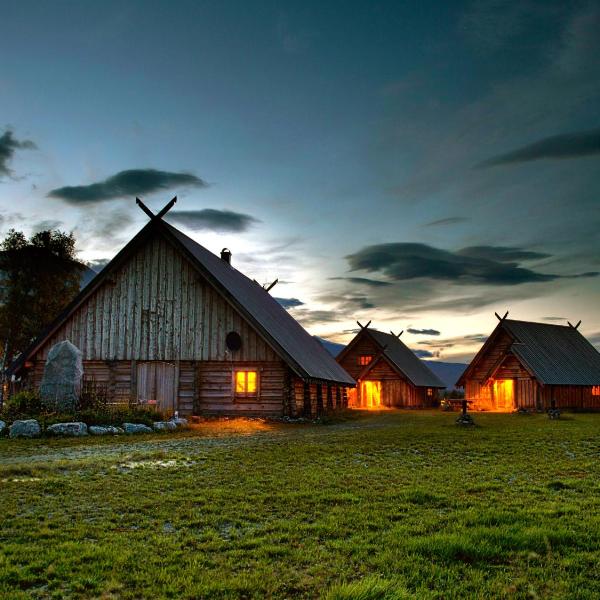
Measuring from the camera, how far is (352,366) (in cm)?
6088

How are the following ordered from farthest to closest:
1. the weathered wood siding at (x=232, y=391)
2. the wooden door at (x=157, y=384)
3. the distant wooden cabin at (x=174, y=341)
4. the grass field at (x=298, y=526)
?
the wooden door at (x=157, y=384), the distant wooden cabin at (x=174, y=341), the weathered wood siding at (x=232, y=391), the grass field at (x=298, y=526)

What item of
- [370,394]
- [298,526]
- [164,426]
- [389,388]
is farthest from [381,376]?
[298,526]

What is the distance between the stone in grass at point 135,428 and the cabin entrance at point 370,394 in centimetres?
3713

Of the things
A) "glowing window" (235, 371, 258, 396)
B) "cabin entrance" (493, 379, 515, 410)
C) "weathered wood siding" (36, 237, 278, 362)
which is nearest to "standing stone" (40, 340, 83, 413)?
"weathered wood siding" (36, 237, 278, 362)

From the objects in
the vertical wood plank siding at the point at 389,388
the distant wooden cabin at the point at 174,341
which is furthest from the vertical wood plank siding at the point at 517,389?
the distant wooden cabin at the point at 174,341

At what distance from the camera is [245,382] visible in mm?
30766

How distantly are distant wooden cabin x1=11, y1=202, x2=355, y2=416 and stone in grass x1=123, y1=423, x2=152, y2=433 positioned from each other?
7521mm

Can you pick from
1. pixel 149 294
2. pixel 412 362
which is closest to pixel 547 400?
pixel 412 362

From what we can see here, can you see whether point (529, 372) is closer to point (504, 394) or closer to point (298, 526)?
point (504, 394)

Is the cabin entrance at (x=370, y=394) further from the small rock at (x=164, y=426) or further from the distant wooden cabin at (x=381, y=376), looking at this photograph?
the small rock at (x=164, y=426)

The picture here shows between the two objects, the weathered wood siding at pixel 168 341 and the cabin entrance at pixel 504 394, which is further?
Result: the cabin entrance at pixel 504 394

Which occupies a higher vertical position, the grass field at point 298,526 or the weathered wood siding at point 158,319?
the weathered wood siding at point 158,319

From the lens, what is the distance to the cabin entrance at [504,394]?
4772 cm

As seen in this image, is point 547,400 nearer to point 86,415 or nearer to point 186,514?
point 86,415
